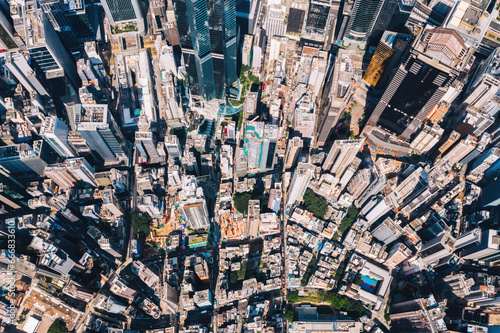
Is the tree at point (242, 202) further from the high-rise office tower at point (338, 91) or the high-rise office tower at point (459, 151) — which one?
the high-rise office tower at point (459, 151)

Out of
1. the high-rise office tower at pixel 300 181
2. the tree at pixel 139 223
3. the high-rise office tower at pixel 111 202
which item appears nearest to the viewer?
the high-rise office tower at pixel 300 181

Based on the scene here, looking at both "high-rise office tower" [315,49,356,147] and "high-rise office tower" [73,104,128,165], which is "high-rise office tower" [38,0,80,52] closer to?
"high-rise office tower" [73,104,128,165]

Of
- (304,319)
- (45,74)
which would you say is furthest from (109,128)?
(304,319)

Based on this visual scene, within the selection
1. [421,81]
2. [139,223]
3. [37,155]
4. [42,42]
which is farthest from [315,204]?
[42,42]

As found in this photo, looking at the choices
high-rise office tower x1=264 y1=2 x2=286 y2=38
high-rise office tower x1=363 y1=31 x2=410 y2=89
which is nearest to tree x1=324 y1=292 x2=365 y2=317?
high-rise office tower x1=363 y1=31 x2=410 y2=89

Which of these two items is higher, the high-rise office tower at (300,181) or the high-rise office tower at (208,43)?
the high-rise office tower at (208,43)

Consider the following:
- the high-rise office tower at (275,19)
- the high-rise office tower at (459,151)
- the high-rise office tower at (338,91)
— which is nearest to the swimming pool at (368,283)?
the high-rise office tower at (459,151)
